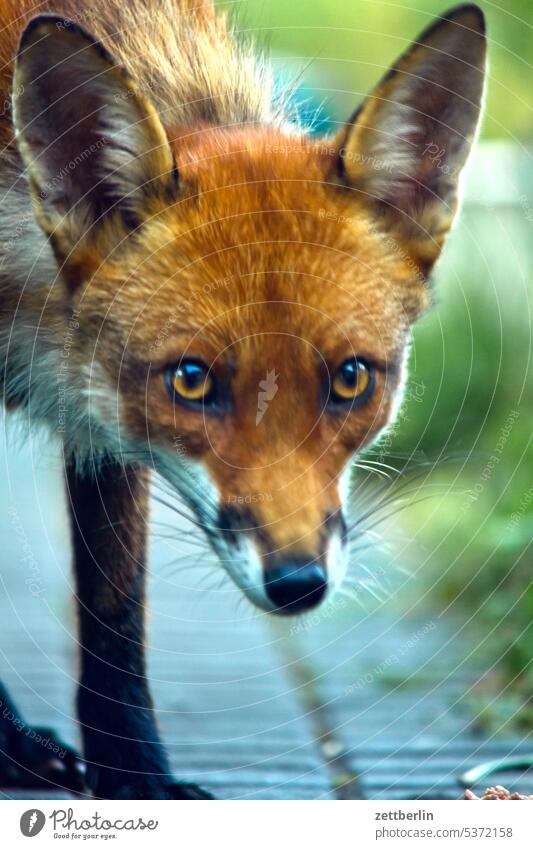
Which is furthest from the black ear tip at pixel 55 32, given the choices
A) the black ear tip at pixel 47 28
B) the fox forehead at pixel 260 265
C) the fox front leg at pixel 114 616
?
the fox front leg at pixel 114 616

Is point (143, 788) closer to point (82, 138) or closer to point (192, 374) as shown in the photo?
point (192, 374)

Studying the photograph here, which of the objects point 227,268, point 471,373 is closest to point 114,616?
point 227,268

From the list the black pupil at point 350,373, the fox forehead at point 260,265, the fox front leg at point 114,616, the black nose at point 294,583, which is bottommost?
the black nose at point 294,583

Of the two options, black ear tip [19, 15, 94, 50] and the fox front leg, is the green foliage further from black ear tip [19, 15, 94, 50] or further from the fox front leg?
the fox front leg

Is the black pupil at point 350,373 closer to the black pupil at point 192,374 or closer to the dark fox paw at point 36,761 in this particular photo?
the black pupil at point 192,374

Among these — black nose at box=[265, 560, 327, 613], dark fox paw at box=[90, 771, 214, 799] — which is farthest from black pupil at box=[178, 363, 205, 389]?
dark fox paw at box=[90, 771, 214, 799]
